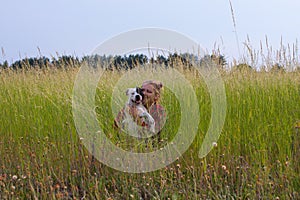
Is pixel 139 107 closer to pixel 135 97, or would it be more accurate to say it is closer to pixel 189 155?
pixel 135 97

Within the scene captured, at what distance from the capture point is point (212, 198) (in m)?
2.53

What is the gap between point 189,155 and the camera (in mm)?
2994

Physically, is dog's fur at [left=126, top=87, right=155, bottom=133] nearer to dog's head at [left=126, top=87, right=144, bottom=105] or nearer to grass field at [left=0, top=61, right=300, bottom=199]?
dog's head at [left=126, top=87, right=144, bottom=105]

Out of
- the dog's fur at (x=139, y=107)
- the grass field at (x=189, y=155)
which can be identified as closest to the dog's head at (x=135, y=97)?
the dog's fur at (x=139, y=107)

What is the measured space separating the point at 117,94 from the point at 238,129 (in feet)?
4.43

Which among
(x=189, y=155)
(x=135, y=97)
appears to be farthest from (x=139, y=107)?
(x=189, y=155)

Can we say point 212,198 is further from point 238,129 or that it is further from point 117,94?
point 117,94

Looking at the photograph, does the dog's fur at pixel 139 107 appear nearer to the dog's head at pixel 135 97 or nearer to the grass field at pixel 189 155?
the dog's head at pixel 135 97

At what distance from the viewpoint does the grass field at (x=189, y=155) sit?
254 centimetres

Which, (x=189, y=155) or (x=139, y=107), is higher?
(x=139, y=107)

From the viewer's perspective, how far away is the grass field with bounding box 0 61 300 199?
2543 millimetres

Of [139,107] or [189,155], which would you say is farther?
[139,107]

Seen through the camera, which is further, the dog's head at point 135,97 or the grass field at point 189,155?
the dog's head at point 135,97

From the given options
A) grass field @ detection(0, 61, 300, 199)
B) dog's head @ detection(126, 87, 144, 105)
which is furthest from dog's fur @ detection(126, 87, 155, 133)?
grass field @ detection(0, 61, 300, 199)
